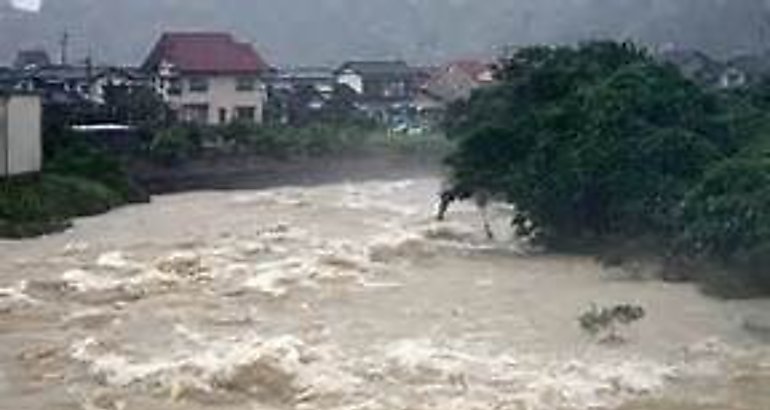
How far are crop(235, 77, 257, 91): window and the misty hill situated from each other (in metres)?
28.0

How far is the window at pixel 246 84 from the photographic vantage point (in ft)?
150

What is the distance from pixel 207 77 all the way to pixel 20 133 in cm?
1690

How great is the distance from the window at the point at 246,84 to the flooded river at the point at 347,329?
2255 cm

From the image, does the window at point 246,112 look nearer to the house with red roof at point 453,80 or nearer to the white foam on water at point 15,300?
the house with red roof at point 453,80

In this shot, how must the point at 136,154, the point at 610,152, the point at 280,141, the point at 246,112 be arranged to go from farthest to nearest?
the point at 246,112 < the point at 280,141 < the point at 136,154 < the point at 610,152

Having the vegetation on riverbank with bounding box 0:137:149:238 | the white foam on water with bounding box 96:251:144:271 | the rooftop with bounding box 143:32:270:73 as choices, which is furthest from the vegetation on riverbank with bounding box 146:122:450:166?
the white foam on water with bounding box 96:251:144:271

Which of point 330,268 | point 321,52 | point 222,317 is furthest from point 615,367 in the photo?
point 321,52

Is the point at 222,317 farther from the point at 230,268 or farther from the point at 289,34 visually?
the point at 289,34

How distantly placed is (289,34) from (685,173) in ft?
223

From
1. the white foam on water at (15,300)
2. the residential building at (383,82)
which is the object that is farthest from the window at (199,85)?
the white foam on water at (15,300)

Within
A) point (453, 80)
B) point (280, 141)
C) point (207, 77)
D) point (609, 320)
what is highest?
point (453, 80)

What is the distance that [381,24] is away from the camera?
85.6m

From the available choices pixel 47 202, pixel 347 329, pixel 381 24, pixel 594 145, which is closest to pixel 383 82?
pixel 47 202

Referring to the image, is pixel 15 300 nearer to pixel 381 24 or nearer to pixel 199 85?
pixel 199 85
